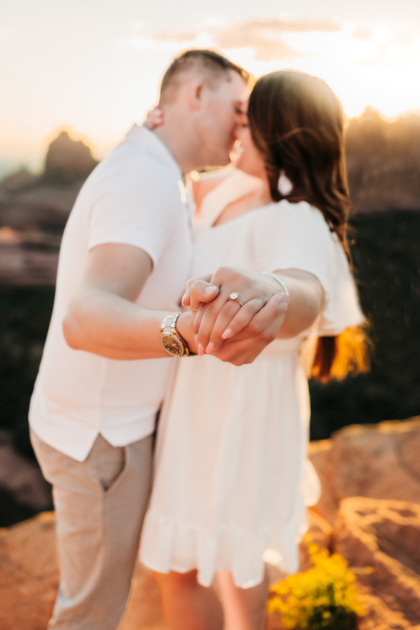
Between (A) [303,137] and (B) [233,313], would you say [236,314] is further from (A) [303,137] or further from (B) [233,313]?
(A) [303,137]

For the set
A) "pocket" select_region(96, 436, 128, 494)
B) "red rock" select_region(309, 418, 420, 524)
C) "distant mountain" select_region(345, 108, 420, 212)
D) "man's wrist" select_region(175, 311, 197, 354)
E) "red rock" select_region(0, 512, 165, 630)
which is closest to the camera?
"man's wrist" select_region(175, 311, 197, 354)

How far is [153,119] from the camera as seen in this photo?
180cm

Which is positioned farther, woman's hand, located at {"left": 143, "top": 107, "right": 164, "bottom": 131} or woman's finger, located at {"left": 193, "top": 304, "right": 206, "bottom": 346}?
woman's hand, located at {"left": 143, "top": 107, "right": 164, "bottom": 131}

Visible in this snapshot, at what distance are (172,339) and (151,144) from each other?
0.89 metres

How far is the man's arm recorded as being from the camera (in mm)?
1012

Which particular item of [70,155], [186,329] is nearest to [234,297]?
[186,329]

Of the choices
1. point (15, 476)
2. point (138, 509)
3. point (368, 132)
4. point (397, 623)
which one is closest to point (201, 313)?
point (138, 509)

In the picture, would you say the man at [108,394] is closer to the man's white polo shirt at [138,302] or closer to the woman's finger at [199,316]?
the man's white polo shirt at [138,302]

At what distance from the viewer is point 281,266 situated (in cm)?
123

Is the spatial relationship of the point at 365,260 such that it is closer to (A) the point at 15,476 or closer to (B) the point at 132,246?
(A) the point at 15,476

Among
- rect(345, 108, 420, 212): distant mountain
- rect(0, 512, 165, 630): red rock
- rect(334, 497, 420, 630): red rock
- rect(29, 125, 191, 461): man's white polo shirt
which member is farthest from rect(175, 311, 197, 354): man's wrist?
rect(345, 108, 420, 212): distant mountain

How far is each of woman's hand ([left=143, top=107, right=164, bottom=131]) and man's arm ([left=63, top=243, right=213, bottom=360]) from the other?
31.7 inches

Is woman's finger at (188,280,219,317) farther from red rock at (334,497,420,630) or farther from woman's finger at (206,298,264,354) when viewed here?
red rock at (334,497,420,630)

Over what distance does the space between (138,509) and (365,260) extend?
6958 mm
